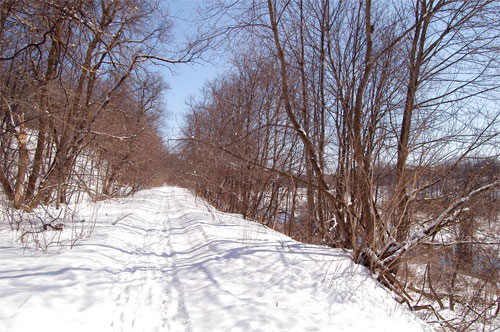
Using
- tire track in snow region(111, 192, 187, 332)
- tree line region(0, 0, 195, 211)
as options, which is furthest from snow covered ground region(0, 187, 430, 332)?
tree line region(0, 0, 195, 211)

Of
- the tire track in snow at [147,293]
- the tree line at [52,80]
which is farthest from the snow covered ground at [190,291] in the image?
the tree line at [52,80]

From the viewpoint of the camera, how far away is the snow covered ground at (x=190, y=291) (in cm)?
289

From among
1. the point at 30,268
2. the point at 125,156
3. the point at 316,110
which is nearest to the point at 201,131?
the point at 125,156

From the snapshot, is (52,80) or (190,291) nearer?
(190,291)

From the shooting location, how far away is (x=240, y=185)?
514 inches

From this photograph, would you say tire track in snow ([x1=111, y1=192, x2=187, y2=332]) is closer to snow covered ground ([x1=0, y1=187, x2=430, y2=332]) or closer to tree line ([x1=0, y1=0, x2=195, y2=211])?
snow covered ground ([x1=0, y1=187, x2=430, y2=332])

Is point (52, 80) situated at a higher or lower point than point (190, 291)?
higher

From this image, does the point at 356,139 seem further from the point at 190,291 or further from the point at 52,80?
the point at 52,80

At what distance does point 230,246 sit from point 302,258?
1.59 m

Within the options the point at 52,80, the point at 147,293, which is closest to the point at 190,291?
the point at 147,293

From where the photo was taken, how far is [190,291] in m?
3.81

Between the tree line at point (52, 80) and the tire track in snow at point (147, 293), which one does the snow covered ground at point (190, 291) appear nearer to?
the tire track in snow at point (147, 293)

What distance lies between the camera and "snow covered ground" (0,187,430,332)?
2893 mm

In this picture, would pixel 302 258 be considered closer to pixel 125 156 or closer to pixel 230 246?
pixel 230 246
